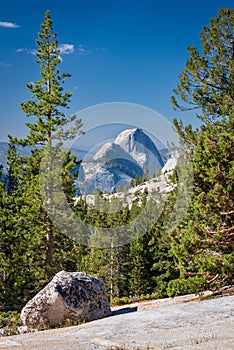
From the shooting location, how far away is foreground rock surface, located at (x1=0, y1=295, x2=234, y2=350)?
696cm

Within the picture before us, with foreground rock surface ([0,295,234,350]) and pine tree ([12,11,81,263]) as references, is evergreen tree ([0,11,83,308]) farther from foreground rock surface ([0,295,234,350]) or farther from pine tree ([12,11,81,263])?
foreground rock surface ([0,295,234,350])

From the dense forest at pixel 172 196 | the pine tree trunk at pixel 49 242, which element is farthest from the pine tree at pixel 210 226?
the pine tree trunk at pixel 49 242

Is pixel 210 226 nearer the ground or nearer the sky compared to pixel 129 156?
nearer the ground

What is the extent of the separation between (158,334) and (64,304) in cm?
559

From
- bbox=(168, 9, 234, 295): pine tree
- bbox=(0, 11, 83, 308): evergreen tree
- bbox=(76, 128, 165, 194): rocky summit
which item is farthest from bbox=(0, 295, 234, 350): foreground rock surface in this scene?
bbox=(0, 11, 83, 308): evergreen tree

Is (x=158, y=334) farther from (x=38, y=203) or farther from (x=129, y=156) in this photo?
(x=38, y=203)

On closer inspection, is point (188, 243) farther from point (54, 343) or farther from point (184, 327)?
point (54, 343)

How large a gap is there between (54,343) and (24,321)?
5.57 m

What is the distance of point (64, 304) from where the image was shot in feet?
41.9

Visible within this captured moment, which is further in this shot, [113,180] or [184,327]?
[113,180]

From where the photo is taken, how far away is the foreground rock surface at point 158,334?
6.96 metres

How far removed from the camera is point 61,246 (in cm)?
2412

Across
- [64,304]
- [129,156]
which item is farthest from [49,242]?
[64,304]

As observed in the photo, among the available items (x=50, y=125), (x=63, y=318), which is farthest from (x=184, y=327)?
(x=50, y=125)
